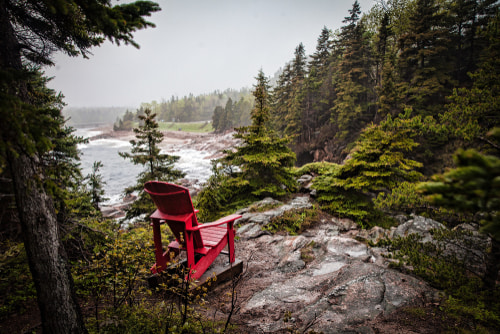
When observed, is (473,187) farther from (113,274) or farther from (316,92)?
(316,92)

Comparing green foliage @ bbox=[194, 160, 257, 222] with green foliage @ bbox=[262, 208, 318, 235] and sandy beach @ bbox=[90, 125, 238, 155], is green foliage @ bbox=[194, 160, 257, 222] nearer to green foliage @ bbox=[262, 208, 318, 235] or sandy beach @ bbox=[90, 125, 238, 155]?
green foliage @ bbox=[262, 208, 318, 235]

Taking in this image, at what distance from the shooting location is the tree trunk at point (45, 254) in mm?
1819

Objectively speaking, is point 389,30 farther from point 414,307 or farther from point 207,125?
point 207,125

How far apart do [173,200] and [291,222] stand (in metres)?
4.34

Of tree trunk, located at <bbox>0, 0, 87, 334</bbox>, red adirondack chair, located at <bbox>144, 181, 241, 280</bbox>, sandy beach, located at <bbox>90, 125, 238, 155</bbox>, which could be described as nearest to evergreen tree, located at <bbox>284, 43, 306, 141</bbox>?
sandy beach, located at <bbox>90, 125, 238, 155</bbox>

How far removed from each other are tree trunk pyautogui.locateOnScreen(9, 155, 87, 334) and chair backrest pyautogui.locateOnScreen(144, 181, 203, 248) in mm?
1147

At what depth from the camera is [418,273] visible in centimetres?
322

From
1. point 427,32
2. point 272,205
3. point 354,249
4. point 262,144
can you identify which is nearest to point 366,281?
point 354,249

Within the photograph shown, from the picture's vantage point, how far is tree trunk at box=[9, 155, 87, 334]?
1.82 meters

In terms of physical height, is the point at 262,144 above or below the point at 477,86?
below

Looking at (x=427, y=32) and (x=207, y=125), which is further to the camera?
(x=207, y=125)

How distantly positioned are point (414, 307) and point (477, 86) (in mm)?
5290

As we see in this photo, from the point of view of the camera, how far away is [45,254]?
1924 mm

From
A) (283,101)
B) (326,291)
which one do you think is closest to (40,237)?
(326,291)
